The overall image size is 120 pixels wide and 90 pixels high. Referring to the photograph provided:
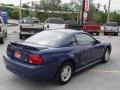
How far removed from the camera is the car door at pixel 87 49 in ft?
23.1

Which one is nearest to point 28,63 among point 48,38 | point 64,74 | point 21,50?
point 21,50

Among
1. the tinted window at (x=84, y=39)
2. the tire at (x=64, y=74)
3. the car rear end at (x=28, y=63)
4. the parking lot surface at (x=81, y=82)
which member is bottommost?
the parking lot surface at (x=81, y=82)

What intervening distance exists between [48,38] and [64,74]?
3.84 feet

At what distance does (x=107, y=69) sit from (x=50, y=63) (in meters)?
3.02

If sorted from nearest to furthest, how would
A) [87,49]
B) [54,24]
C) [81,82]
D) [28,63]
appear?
[28,63], [81,82], [87,49], [54,24]

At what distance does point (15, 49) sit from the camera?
6.19m

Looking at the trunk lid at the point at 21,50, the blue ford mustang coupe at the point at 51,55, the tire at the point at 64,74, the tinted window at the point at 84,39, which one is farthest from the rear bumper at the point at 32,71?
the tinted window at the point at 84,39

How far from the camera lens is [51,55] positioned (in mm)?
5820

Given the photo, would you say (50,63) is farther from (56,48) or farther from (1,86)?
(1,86)

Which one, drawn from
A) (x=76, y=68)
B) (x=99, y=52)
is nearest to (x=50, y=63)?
(x=76, y=68)

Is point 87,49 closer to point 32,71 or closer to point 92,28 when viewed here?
point 32,71

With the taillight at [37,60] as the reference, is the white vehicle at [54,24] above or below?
above

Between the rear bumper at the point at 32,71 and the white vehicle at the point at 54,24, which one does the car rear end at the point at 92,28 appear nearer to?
the white vehicle at the point at 54,24

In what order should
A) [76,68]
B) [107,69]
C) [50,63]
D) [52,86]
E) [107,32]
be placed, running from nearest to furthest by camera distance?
1. [50,63]
2. [52,86]
3. [76,68]
4. [107,69]
5. [107,32]
